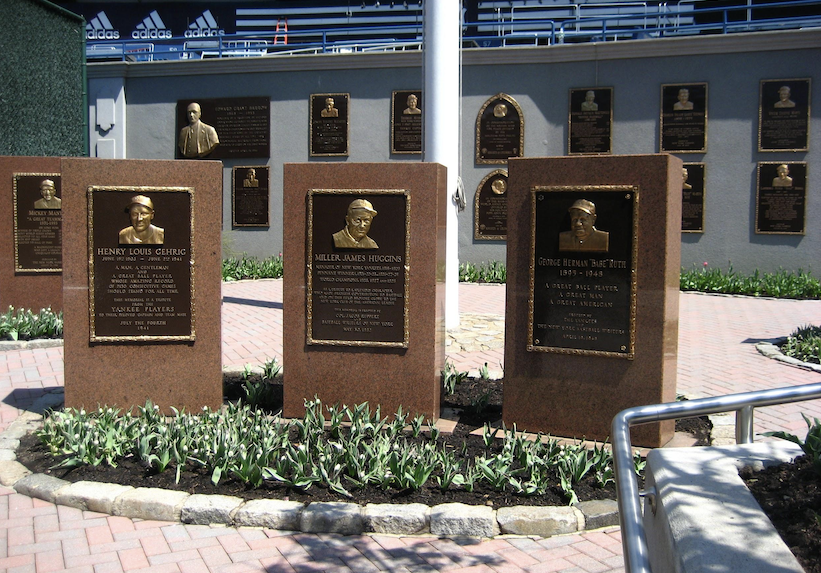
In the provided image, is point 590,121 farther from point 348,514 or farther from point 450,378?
point 348,514

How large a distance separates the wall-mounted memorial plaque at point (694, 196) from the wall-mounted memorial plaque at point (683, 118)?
1.20 feet

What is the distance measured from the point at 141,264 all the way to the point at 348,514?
283 centimetres

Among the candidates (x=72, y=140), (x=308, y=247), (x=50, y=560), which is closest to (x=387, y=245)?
(x=308, y=247)

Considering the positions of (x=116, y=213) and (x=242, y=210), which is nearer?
(x=116, y=213)

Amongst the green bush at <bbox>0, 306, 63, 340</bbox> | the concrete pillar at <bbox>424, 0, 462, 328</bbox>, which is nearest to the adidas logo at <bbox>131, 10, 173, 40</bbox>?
the green bush at <bbox>0, 306, 63, 340</bbox>

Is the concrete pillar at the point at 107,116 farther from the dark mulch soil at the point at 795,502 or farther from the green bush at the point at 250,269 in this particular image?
the dark mulch soil at the point at 795,502

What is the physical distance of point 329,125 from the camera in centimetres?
1733

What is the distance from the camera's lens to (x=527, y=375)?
566cm

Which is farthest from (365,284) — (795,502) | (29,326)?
(29,326)

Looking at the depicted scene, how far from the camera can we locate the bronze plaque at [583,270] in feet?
17.3

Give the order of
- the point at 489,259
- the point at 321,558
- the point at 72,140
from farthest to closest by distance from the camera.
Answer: the point at 489,259 < the point at 72,140 < the point at 321,558

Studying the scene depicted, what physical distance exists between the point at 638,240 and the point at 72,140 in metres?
12.1

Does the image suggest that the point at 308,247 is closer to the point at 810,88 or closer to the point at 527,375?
the point at 527,375

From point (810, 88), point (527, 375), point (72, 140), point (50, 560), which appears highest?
point (810, 88)
